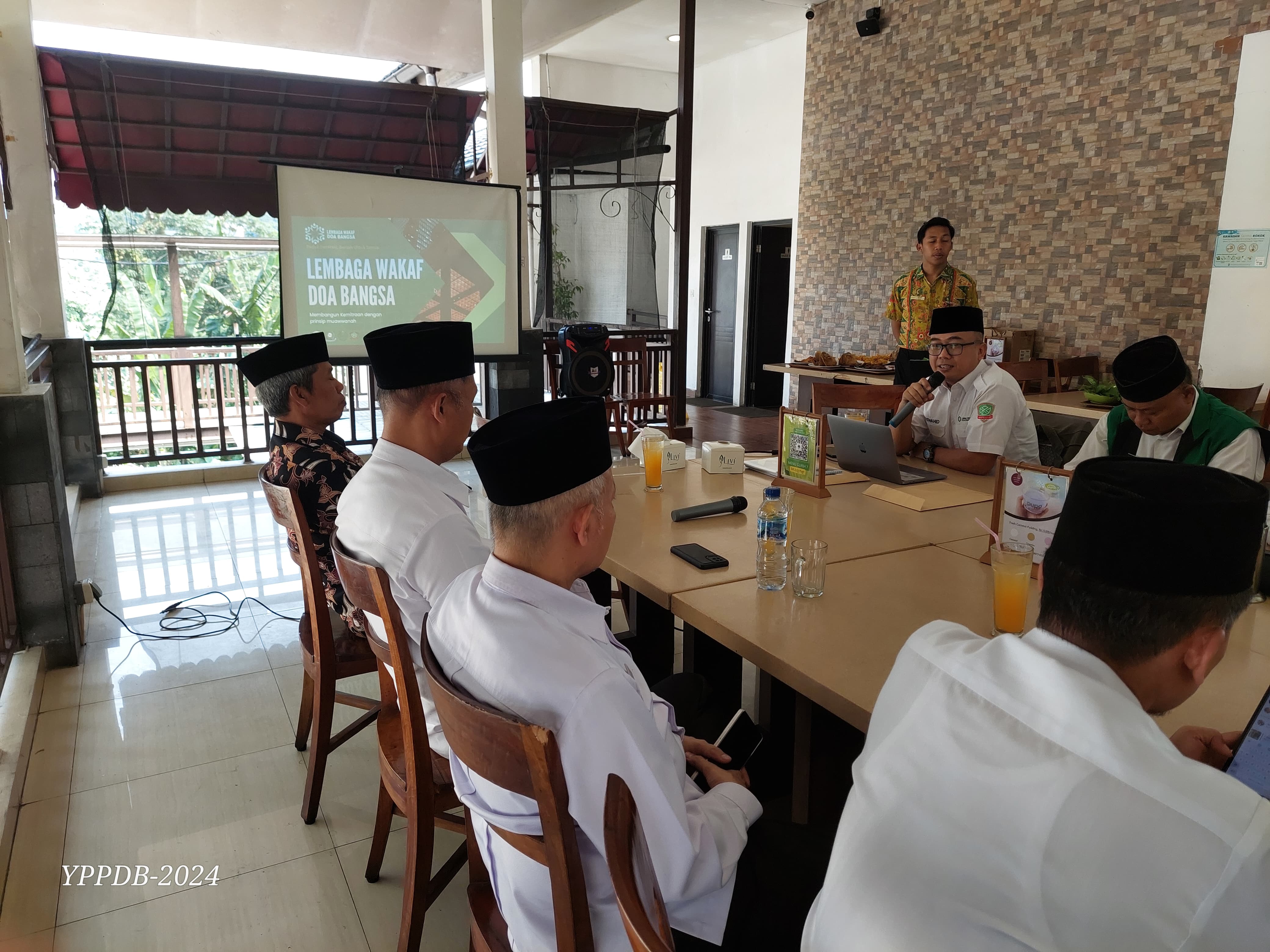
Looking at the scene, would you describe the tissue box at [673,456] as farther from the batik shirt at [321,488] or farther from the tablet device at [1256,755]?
the tablet device at [1256,755]

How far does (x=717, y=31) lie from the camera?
8.27 metres

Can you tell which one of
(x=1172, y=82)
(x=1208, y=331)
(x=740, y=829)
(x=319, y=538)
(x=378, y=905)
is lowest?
(x=378, y=905)

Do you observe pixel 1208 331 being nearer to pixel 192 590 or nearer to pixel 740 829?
pixel 740 829

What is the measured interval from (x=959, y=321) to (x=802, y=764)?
2.07m

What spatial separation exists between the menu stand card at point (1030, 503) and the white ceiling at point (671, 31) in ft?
19.8

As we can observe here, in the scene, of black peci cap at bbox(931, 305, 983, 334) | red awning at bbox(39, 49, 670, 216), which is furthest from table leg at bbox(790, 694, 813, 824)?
red awning at bbox(39, 49, 670, 216)

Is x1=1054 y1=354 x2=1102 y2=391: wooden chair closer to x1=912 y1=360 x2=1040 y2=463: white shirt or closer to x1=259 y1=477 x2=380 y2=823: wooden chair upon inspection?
x1=912 y1=360 x2=1040 y2=463: white shirt

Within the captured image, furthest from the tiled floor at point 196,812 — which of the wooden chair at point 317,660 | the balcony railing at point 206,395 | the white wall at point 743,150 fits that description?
the white wall at point 743,150

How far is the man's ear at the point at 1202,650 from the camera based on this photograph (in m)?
0.79

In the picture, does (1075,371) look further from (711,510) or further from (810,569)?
(810,569)

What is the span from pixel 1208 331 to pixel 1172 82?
5.12 ft

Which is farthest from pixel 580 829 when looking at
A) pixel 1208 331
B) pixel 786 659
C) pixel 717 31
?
pixel 717 31

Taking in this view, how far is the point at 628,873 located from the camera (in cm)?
79

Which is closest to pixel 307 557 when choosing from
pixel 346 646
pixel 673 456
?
pixel 346 646
